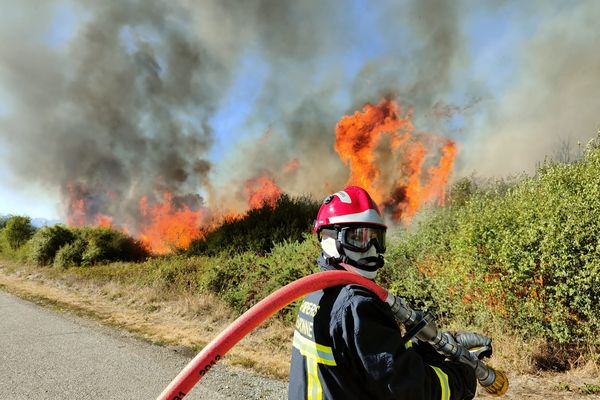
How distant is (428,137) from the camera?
18.0m

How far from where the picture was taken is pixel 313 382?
5.06ft

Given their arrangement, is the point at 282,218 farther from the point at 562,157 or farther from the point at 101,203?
the point at 101,203

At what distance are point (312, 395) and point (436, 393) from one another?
454 millimetres

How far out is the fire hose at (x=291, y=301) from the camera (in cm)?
141

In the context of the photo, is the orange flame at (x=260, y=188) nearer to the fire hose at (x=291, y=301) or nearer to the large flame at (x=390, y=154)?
the large flame at (x=390, y=154)

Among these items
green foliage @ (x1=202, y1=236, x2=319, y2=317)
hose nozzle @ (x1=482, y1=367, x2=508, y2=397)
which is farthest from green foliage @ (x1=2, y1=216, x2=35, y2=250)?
hose nozzle @ (x1=482, y1=367, x2=508, y2=397)

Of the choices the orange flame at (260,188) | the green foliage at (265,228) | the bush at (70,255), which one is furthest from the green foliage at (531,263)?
the orange flame at (260,188)

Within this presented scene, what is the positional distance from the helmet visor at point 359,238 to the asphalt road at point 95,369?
112 inches

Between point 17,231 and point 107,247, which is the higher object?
point 17,231

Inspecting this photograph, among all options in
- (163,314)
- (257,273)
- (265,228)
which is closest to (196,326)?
(163,314)

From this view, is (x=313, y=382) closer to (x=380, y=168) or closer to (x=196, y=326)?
(x=196, y=326)

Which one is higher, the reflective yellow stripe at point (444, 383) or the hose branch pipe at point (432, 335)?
the hose branch pipe at point (432, 335)

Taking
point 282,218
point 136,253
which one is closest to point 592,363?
point 282,218

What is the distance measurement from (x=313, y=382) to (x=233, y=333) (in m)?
0.37
